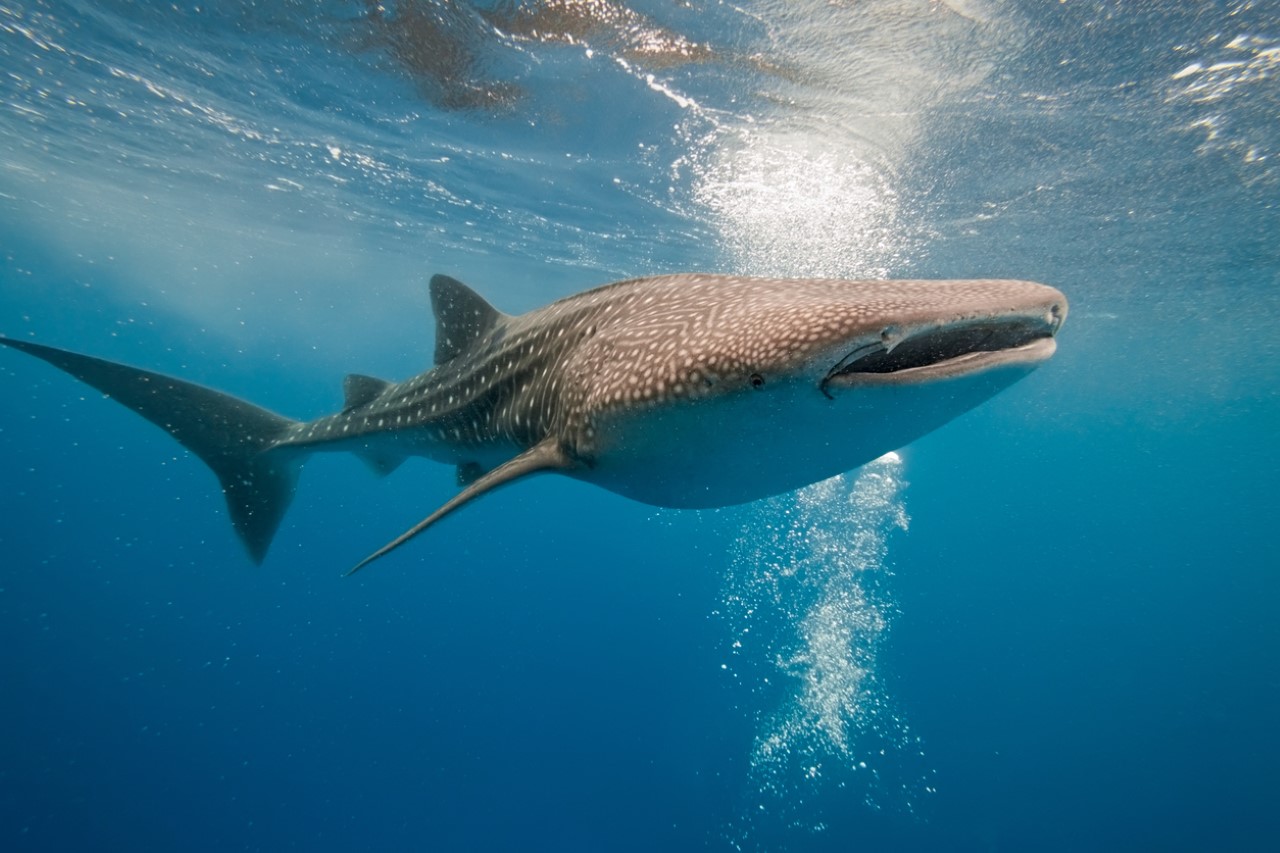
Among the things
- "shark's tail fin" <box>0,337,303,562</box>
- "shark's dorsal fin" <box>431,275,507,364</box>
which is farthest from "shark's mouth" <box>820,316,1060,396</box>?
"shark's tail fin" <box>0,337,303,562</box>

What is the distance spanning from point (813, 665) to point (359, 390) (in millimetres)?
13559

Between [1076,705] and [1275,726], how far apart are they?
1048cm

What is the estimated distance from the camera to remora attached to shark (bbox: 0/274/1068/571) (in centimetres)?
207

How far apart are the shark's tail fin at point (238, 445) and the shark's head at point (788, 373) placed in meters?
3.58

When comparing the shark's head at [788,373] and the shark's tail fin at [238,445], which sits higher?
the shark's head at [788,373]

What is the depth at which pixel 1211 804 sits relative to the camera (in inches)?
702

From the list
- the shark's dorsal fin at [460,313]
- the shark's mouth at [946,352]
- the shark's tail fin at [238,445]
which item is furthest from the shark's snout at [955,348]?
the shark's tail fin at [238,445]

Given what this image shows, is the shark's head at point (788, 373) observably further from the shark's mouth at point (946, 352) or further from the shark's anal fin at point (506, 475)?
the shark's anal fin at point (506, 475)

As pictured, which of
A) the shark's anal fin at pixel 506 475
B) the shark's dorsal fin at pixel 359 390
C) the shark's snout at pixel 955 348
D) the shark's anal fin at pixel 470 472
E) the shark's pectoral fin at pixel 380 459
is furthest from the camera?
the shark's pectoral fin at pixel 380 459

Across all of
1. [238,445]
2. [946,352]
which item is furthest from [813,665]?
[946,352]

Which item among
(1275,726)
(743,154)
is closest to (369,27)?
(743,154)

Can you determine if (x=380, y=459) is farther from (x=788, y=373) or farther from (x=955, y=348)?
(x=955, y=348)

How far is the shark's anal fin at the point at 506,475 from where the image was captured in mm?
3131

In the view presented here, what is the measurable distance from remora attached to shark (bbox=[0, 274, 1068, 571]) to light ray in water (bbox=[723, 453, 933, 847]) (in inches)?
391
